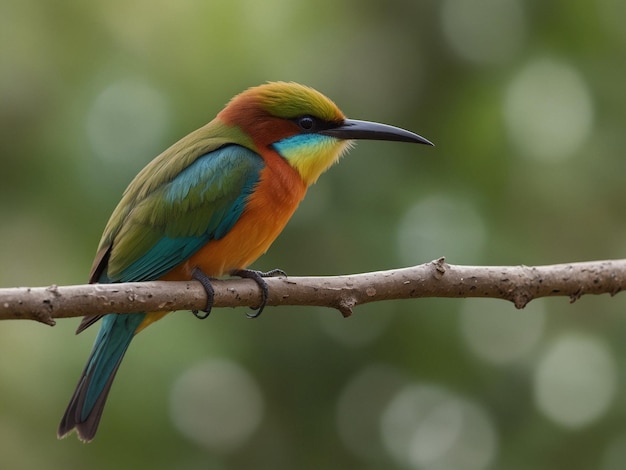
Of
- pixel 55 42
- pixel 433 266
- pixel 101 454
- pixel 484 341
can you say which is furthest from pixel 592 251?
pixel 55 42

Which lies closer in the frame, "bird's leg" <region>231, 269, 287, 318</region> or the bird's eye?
"bird's leg" <region>231, 269, 287, 318</region>

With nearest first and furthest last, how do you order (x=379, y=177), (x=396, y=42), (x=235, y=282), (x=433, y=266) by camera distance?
(x=433, y=266) < (x=235, y=282) < (x=379, y=177) < (x=396, y=42)

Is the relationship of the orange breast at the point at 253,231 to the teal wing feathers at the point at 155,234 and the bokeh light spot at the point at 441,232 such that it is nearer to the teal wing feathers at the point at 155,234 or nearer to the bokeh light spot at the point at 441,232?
the teal wing feathers at the point at 155,234

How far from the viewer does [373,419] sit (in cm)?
489

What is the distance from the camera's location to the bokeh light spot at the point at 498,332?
4.91 meters

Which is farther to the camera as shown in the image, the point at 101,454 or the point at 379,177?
the point at 379,177

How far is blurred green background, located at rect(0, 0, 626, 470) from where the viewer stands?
15.5ft

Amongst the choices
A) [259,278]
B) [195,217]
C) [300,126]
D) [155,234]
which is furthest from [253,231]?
[300,126]

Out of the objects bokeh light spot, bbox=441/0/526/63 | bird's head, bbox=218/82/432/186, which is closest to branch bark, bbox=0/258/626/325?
bird's head, bbox=218/82/432/186

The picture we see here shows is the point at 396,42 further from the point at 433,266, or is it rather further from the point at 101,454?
the point at 101,454

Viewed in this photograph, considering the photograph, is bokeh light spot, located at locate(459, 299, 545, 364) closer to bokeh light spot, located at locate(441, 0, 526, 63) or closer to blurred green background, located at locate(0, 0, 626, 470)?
blurred green background, located at locate(0, 0, 626, 470)

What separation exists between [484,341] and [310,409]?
37.8 inches

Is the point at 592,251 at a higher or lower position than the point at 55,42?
lower

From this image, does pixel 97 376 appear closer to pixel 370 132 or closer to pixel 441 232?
pixel 370 132
